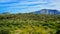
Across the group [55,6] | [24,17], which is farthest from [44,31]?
[55,6]

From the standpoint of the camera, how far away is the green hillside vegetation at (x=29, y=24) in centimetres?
477

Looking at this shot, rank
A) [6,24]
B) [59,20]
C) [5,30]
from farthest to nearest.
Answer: [59,20] → [6,24] → [5,30]

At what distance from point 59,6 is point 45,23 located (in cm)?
106

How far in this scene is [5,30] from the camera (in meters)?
4.64

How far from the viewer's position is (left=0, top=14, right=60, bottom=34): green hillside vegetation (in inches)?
188

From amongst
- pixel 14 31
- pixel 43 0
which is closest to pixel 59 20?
pixel 43 0

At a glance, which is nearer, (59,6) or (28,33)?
(28,33)

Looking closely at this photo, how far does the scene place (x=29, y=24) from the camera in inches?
197

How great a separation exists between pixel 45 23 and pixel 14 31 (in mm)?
929

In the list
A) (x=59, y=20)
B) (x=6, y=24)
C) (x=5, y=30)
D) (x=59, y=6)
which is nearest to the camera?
(x=5, y=30)

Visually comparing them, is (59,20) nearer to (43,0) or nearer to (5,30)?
(43,0)

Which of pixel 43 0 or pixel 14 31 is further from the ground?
pixel 43 0

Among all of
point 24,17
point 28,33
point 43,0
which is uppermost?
point 43,0

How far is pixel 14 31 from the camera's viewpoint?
4.71m
